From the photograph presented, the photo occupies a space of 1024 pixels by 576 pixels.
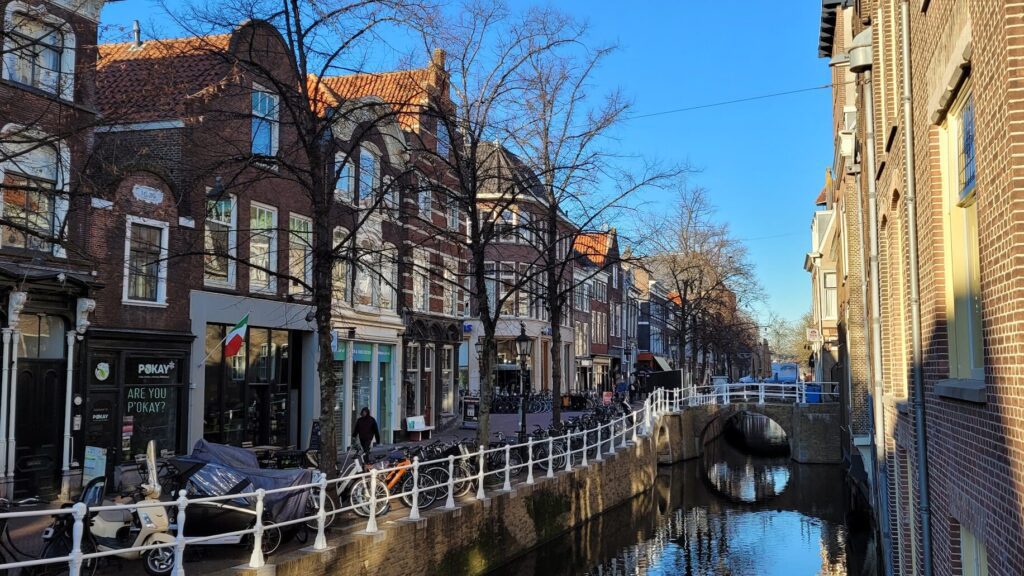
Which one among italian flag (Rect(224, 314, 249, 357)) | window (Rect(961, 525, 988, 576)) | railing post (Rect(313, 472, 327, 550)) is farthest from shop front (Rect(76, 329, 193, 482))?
window (Rect(961, 525, 988, 576))

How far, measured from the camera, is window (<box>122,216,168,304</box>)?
16.8 m

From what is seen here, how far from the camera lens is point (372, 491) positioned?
11.0 m

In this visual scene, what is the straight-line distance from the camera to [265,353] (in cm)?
2138

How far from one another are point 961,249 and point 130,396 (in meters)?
15.2

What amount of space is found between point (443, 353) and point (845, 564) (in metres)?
16.0

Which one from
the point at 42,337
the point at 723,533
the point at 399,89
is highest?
the point at 399,89

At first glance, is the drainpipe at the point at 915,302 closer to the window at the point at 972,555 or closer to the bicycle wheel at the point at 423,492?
the window at the point at 972,555

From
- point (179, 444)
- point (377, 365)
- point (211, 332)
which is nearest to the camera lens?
point (179, 444)

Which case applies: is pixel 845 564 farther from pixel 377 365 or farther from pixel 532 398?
pixel 532 398

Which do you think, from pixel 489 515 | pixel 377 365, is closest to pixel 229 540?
pixel 489 515

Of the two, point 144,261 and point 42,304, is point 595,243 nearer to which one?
point 144,261

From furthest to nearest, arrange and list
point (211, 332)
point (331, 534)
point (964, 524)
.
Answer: point (211, 332)
point (331, 534)
point (964, 524)

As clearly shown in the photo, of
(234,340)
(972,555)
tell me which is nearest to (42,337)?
(234,340)

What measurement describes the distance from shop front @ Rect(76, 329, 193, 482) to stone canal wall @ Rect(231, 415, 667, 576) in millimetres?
6390
